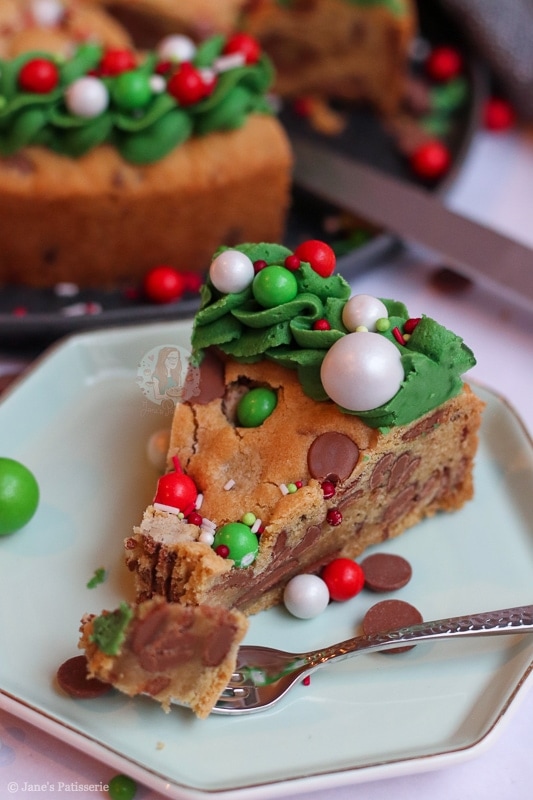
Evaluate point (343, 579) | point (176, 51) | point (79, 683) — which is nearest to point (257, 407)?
point (343, 579)

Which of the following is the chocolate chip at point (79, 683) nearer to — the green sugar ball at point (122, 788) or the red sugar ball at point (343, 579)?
the green sugar ball at point (122, 788)

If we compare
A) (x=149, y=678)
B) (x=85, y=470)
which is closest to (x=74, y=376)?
(x=85, y=470)

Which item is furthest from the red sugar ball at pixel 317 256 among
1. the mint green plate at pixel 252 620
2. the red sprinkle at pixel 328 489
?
the red sprinkle at pixel 328 489

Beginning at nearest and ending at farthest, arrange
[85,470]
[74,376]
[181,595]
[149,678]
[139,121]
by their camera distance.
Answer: [149,678], [181,595], [85,470], [74,376], [139,121]

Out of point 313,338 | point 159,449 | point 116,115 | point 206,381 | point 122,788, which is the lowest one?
point 122,788

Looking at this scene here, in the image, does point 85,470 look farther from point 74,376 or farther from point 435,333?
point 435,333

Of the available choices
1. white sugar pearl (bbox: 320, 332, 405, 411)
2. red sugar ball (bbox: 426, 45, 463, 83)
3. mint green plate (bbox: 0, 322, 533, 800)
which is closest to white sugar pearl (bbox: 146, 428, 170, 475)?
mint green plate (bbox: 0, 322, 533, 800)

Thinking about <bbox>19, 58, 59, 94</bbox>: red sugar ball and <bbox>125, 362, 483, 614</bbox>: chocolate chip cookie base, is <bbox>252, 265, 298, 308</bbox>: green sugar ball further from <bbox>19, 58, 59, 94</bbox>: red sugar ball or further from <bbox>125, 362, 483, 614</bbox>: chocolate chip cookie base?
<bbox>19, 58, 59, 94</bbox>: red sugar ball

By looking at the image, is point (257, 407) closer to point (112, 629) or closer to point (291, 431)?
point (291, 431)
